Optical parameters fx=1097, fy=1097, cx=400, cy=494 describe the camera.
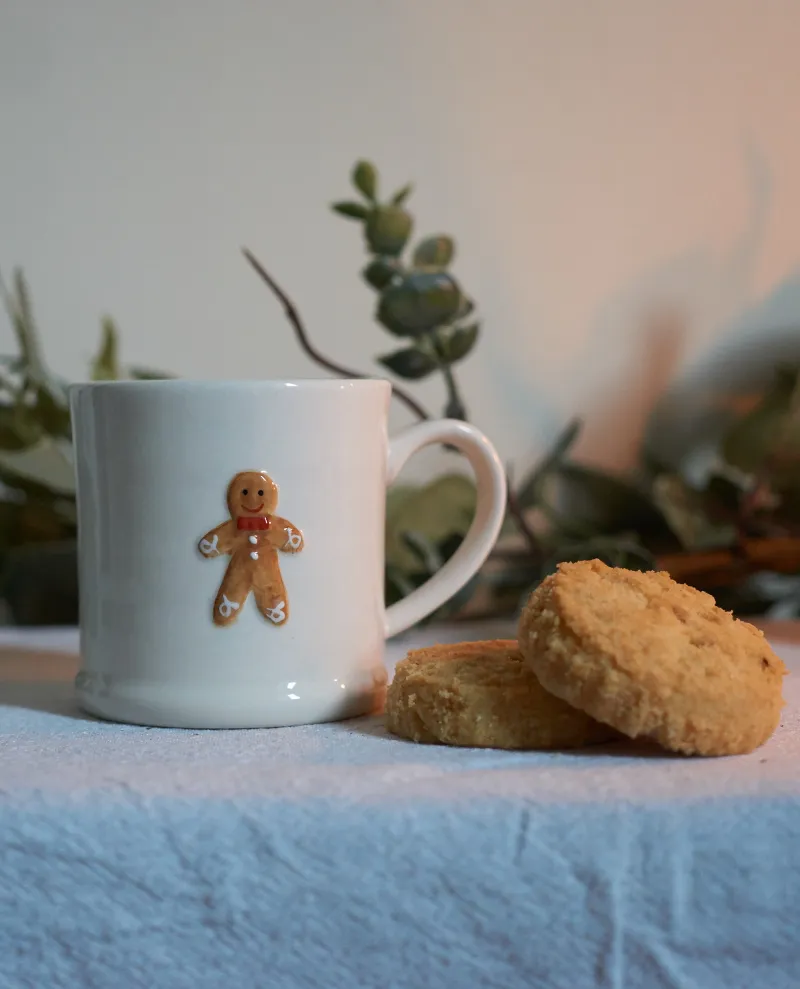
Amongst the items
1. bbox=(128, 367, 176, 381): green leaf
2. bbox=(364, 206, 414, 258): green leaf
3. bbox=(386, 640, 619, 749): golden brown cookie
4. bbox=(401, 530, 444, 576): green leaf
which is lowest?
bbox=(401, 530, 444, 576): green leaf

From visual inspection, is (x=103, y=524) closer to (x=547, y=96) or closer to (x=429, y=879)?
(x=429, y=879)

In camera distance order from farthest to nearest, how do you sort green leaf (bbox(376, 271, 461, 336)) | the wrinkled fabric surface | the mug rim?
green leaf (bbox(376, 271, 461, 336)) < the mug rim < the wrinkled fabric surface

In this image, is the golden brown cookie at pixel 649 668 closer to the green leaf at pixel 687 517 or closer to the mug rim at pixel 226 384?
the mug rim at pixel 226 384

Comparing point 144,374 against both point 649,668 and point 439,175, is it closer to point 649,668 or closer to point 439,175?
point 439,175

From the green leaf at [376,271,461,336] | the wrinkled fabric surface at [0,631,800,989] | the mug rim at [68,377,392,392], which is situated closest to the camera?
the wrinkled fabric surface at [0,631,800,989]

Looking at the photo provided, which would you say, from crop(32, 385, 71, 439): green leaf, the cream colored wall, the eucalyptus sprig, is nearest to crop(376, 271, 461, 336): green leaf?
the eucalyptus sprig

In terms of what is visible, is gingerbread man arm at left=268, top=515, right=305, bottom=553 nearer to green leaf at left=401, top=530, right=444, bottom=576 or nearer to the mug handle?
the mug handle
